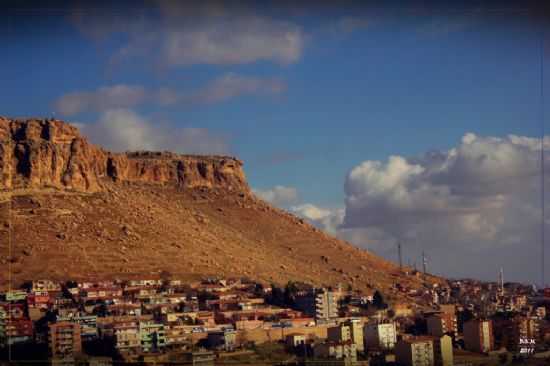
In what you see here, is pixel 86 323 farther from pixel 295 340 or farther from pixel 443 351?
pixel 443 351

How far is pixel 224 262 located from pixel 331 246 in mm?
6633

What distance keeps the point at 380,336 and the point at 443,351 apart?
2165 mm

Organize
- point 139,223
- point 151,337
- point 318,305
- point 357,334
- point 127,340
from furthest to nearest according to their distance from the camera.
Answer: point 139,223 < point 318,305 < point 357,334 < point 151,337 < point 127,340

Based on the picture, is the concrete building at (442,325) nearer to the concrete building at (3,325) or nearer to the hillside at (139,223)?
the hillside at (139,223)

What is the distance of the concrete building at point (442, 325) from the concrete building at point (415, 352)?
284cm

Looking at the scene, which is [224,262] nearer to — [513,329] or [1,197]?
[1,197]

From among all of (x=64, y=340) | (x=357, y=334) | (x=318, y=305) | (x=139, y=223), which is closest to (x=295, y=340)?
(x=357, y=334)

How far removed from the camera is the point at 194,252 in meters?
33.4

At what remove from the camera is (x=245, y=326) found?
2453cm

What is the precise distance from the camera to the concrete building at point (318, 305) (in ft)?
92.1

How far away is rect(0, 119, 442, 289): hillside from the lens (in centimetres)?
3064

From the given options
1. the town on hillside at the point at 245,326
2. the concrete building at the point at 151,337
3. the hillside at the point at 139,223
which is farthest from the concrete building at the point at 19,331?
the hillside at the point at 139,223

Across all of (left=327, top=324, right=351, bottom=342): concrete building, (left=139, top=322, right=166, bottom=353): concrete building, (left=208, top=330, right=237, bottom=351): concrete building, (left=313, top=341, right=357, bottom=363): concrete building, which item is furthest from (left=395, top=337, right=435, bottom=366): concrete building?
(left=139, top=322, right=166, bottom=353): concrete building

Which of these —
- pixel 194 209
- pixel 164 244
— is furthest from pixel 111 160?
pixel 164 244
